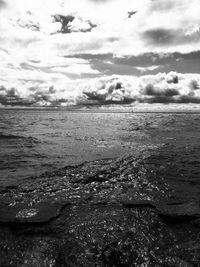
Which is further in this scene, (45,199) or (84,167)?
(84,167)

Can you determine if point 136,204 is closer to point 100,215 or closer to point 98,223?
point 100,215

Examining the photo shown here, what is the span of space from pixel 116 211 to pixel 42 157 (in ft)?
Answer: 28.3

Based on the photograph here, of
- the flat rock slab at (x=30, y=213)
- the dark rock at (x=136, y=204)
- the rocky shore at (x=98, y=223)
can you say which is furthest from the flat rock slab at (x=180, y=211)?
the flat rock slab at (x=30, y=213)

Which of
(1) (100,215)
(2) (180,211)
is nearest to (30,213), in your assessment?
(1) (100,215)

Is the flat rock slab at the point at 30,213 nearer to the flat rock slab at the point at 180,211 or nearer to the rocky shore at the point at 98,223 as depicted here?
the rocky shore at the point at 98,223

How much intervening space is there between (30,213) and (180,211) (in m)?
4.18

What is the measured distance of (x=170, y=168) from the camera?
1129cm

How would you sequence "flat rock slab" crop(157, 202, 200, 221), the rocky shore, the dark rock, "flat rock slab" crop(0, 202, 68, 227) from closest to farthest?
the rocky shore < "flat rock slab" crop(0, 202, 68, 227) < "flat rock slab" crop(157, 202, 200, 221) < the dark rock

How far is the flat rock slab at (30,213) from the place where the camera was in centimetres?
607

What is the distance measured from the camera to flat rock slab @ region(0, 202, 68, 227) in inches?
239

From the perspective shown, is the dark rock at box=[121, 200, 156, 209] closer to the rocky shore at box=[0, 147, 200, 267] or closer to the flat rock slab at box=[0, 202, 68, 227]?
the rocky shore at box=[0, 147, 200, 267]

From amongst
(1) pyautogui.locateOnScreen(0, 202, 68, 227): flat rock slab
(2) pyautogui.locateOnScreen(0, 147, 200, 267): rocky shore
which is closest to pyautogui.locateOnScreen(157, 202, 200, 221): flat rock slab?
(2) pyautogui.locateOnScreen(0, 147, 200, 267): rocky shore

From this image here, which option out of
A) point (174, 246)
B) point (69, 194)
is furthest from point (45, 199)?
point (174, 246)

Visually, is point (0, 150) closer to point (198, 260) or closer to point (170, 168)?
point (170, 168)
